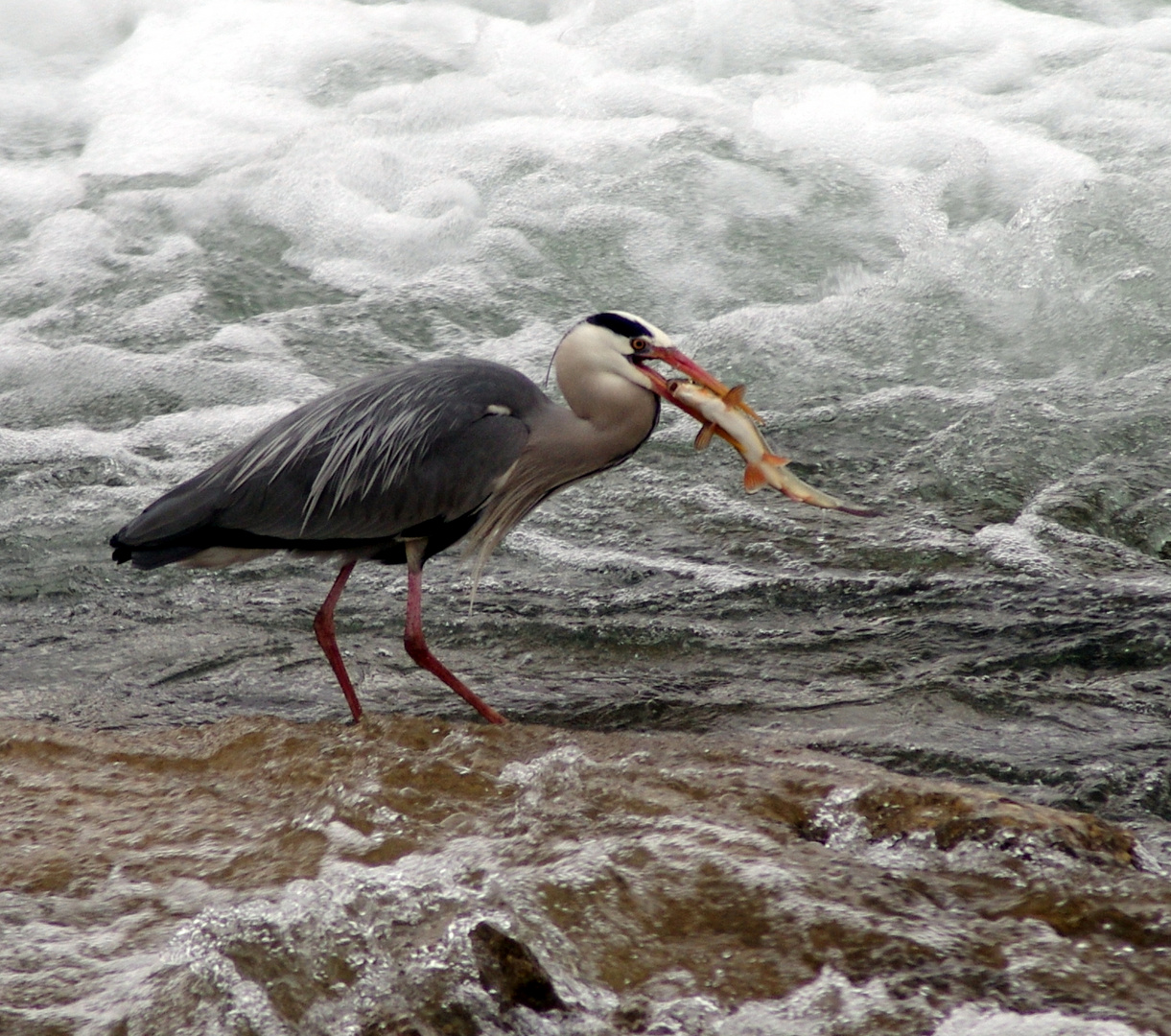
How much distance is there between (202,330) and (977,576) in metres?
3.74

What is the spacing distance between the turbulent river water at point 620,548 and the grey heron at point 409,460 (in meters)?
0.36

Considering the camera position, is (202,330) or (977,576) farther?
(202,330)

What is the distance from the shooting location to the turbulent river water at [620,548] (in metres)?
2.38

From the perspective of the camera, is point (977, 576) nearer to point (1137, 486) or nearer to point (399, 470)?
point (1137, 486)

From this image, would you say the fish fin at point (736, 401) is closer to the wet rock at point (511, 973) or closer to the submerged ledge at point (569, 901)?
the submerged ledge at point (569, 901)

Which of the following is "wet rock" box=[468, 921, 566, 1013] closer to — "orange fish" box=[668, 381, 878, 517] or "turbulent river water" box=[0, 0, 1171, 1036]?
"turbulent river water" box=[0, 0, 1171, 1036]

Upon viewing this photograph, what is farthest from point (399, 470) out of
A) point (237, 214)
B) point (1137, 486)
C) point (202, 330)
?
point (237, 214)

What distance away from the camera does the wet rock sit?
2262 millimetres

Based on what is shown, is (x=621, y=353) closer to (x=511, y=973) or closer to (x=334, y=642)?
(x=334, y=642)

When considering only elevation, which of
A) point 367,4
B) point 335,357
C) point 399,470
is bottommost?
point 335,357

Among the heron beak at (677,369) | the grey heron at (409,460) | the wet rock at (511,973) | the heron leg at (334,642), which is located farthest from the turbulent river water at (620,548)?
the heron beak at (677,369)

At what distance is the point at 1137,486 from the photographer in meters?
5.03

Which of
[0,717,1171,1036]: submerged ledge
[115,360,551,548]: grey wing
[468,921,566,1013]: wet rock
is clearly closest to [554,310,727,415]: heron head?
[115,360,551,548]: grey wing

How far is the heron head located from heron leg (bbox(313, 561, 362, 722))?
832 millimetres
